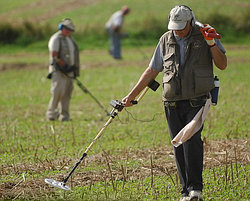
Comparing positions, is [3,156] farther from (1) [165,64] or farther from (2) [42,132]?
(1) [165,64]

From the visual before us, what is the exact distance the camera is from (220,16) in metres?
35.2

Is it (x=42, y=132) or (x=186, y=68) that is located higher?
(x=186, y=68)

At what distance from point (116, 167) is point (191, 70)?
2444mm

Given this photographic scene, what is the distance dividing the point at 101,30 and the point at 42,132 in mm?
23732

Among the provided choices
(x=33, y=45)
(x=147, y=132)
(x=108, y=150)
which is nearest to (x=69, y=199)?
(x=108, y=150)

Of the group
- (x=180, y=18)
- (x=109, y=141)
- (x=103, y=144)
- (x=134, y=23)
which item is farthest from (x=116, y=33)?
(x=180, y=18)

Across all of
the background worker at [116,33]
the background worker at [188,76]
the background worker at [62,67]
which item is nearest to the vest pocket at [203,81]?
the background worker at [188,76]

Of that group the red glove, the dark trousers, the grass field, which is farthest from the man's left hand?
the grass field

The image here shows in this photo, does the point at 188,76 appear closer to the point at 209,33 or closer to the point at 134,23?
the point at 209,33

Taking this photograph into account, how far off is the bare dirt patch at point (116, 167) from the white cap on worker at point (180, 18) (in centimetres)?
195

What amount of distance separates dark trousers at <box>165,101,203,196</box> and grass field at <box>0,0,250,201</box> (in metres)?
0.33

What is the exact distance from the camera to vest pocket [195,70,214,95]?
6.07 meters

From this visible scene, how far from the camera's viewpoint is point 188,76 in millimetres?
6109

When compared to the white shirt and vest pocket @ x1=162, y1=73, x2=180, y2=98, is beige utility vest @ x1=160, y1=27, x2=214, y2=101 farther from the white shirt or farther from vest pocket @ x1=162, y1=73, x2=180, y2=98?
the white shirt
